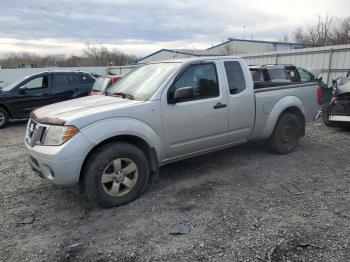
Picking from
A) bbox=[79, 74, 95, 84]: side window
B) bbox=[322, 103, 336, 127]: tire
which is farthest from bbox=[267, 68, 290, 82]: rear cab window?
bbox=[79, 74, 95, 84]: side window

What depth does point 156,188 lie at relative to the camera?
4621 mm

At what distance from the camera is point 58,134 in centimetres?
365

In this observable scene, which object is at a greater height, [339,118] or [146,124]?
[146,124]

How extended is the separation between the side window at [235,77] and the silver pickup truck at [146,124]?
0.02m

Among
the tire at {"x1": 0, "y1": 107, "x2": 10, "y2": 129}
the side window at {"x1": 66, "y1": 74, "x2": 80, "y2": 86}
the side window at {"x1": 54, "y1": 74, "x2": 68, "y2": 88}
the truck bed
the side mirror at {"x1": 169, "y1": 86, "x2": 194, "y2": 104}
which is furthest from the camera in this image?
the side window at {"x1": 66, "y1": 74, "x2": 80, "y2": 86}

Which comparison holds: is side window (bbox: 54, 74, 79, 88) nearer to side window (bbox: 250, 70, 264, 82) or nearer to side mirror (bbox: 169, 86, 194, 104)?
side window (bbox: 250, 70, 264, 82)

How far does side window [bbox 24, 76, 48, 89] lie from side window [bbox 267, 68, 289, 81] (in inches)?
284

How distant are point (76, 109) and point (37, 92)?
7.23 meters

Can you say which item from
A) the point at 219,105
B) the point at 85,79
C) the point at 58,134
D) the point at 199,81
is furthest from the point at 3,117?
the point at 219,105

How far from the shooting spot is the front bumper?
3.55m

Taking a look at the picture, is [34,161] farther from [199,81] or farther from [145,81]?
[199,81]

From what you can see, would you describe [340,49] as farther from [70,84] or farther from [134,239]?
[134,239]

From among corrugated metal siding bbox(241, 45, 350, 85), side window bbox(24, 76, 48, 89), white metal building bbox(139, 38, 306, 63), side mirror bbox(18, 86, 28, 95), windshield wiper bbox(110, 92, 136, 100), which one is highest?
white metal building bbox(139, 38, 306, 63)

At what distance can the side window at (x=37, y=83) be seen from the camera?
34.3 ft
